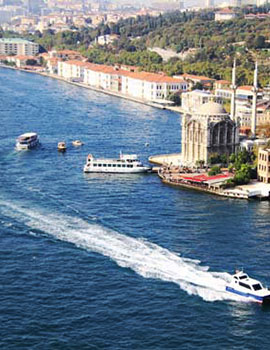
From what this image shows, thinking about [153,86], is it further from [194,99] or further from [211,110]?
[211,110]

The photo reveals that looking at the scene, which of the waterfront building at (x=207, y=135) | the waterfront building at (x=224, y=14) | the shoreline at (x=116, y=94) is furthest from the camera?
the waterfront building at (x=224, y=14)

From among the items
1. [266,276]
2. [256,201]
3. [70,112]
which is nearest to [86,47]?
[70,112]

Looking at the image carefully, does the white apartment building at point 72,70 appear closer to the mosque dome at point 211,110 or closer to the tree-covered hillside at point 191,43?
the tree-covered hillside at point 191,43

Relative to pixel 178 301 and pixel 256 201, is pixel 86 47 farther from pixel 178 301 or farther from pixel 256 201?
pixel 178 301

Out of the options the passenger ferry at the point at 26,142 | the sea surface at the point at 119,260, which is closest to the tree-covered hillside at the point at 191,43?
the passenger ferry at the point at 26,142

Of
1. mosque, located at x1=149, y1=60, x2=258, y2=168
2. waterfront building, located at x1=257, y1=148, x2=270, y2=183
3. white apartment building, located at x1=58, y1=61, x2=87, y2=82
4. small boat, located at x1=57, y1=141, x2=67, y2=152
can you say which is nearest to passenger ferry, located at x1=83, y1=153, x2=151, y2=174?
mosque, located at x1=149, y1=60, x2=258, y2=168
